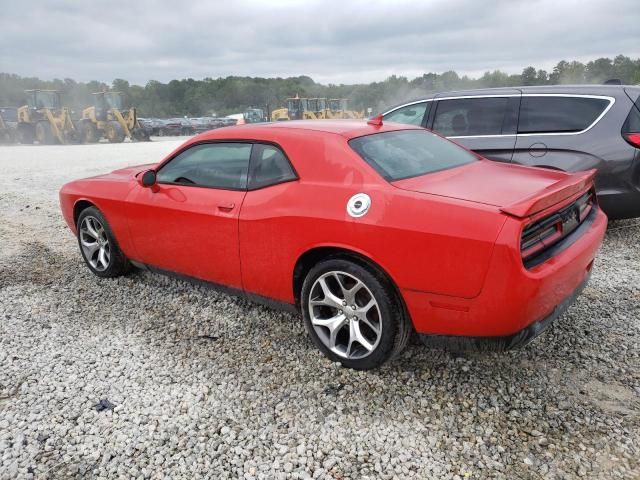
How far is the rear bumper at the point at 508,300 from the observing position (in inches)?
92.1

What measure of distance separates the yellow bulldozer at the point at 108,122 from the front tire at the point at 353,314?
84.3 ft

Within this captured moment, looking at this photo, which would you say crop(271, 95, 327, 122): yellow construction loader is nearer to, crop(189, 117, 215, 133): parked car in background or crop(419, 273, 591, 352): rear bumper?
crop(189, 117, 215, 133): parked car in background

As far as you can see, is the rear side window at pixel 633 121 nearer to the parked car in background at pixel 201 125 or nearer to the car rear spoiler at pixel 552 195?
the car rear spoiler at pixel 552 195

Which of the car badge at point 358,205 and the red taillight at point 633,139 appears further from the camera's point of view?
the red taillight at point 633,139

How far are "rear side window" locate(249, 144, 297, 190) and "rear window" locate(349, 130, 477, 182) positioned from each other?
445 millimetres

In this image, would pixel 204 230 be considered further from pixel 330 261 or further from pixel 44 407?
pixel 44 407

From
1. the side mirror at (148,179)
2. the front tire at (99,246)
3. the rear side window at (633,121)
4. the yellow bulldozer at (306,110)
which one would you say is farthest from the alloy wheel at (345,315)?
the yellow bulldozer at (306,110)

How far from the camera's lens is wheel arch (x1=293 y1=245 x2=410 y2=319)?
277 centimetres

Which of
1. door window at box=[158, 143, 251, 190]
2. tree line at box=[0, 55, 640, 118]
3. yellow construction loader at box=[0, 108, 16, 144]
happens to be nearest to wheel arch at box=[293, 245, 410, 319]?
door window at box=[158, 143, 251, 190]

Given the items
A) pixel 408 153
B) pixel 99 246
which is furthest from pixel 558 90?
pixel 99 246

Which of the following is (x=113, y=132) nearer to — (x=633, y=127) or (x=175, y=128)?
(x=175, y=128)

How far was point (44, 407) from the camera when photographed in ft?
9.15

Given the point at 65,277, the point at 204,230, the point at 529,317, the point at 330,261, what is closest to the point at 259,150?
the point at 204,230

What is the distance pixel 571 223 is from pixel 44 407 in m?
3.11
